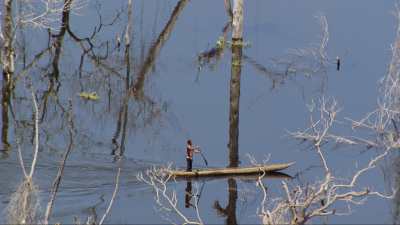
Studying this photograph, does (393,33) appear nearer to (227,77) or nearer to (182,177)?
(227,77)

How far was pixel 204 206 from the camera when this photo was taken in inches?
651

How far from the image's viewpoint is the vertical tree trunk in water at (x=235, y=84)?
65.8 ft

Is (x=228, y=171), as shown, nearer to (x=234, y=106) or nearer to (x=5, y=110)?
(x=234, y=106)

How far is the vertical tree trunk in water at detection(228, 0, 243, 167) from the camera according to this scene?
2006cm

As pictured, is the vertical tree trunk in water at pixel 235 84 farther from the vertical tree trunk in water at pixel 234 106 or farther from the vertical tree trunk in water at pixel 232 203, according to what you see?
the vertical tree trunk in water at pixel 232 203

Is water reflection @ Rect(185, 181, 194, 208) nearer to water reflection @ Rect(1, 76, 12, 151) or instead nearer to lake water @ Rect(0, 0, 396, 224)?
lake water @ Rect(0, 0, 396, 224)

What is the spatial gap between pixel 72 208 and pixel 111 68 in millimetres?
10917

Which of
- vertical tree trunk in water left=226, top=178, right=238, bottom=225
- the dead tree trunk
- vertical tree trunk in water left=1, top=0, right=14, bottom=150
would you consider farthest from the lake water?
the dead tree trunk

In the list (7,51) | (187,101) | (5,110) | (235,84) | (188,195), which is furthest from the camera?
(235,84)

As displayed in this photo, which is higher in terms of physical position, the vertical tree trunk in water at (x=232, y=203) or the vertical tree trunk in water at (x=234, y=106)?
the vertical tree trunk in water at (x=234, y=106)

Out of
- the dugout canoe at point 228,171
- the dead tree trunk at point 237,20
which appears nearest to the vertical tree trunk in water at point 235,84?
the dead tree trunk at point 237,20

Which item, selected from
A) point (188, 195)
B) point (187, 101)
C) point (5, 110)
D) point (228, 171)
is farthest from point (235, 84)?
point (188, 195)

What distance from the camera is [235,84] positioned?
81.6ft

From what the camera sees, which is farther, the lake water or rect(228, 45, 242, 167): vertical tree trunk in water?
rect(228, 45, 242, 167): vertical tree trunk in water
